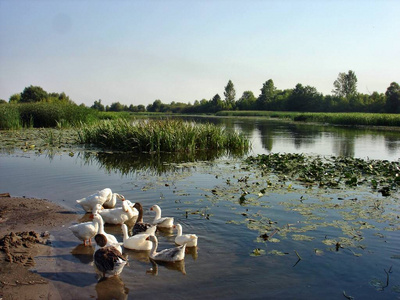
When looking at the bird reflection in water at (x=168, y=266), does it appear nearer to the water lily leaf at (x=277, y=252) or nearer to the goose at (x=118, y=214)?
the water lily leaf at (x=277, y=252)

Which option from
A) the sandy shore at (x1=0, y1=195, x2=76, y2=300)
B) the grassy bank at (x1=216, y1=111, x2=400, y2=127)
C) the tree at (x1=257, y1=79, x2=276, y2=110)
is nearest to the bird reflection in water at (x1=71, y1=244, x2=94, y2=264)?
the sandy shore at (x1=0, y1=195, x2=76, y2=300)

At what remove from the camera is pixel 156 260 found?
7223 mm

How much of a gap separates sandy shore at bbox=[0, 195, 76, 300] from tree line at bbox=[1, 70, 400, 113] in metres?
56.1

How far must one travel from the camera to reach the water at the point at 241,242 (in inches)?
238

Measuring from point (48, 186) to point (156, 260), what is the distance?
7638mm

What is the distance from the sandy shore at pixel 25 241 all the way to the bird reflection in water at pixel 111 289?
660mm

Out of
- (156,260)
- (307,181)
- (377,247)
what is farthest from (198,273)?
(307,181)

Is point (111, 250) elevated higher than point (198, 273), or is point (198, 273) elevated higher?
point (111, 250)

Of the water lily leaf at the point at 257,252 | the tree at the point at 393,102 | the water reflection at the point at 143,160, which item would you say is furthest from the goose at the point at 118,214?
the tree at the point at 393,102

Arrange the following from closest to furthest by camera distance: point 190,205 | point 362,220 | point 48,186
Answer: point 362,220
point 190,205
point 48,186

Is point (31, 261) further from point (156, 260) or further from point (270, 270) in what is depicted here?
point (270, 270)

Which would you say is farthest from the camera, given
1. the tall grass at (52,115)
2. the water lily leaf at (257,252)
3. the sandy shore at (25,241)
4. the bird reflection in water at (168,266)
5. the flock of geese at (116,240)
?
the tall grass at (52,115)

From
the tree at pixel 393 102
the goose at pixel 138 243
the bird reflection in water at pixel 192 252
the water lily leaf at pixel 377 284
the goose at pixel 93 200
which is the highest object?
the tree at pixel 393 102

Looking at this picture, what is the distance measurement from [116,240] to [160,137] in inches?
580
